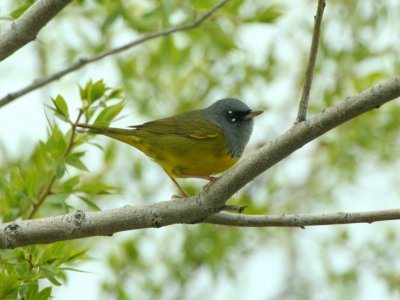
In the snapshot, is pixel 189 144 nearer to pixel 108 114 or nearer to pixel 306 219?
pixel 108 114

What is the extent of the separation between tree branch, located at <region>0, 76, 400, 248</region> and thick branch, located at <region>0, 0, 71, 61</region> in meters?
0.93

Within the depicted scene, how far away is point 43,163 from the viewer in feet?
16.3

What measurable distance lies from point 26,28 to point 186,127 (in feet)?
7.67

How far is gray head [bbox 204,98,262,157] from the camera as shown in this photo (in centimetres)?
547

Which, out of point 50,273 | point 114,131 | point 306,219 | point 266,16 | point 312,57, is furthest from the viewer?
point 266,16

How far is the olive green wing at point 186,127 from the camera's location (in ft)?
17.7

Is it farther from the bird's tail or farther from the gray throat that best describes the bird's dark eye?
the bird's tail

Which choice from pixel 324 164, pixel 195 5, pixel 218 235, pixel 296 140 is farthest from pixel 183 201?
pixel 324 164

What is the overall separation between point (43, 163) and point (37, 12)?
1.80 m

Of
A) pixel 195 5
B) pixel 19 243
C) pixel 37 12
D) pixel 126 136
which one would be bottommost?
pixel 19 243

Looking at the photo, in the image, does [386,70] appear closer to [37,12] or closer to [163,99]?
[163,99]

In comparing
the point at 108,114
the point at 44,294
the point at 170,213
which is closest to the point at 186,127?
the point at 108,114

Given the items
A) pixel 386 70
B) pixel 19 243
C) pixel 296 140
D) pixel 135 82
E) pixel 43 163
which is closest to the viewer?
pixel 296 140

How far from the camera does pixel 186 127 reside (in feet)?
18.3
